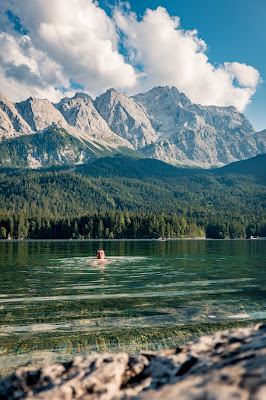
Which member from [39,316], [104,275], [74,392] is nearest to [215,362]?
[74,392]

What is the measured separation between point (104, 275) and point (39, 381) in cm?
3443

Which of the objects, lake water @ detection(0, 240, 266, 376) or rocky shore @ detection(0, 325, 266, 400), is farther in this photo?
lake water @ detection(0, 240, 266, 376)

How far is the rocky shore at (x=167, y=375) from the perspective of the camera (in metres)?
3.60

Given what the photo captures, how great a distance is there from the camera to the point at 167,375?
448cm

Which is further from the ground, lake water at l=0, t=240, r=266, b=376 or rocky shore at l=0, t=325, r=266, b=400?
rocky shore at l=0, t=325, r=266, b=400

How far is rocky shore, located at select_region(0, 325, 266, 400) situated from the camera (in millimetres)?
3604

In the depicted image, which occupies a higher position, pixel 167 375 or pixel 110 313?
pixel 167 375

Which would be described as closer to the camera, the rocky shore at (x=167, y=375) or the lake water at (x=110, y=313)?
the rocky shore at (x=167, y=375)

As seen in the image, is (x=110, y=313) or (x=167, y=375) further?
(x=110, y=313)

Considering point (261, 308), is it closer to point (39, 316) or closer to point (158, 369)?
point (39, 316)

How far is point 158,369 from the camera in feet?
15.6

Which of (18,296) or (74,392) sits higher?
(74,392)

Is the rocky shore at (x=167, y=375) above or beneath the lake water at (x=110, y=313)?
above

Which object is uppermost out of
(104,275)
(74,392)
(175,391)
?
(175,391)
